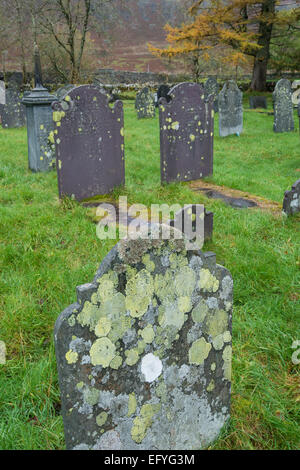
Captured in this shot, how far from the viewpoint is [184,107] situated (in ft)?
23.0

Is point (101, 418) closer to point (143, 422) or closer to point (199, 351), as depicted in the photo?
point (143, 422)

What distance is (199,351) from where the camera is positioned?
6.55ft

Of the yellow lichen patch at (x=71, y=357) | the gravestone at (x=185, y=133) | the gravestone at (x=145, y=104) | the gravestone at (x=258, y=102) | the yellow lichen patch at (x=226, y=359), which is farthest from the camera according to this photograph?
the gravestone at (x=258, y=102)

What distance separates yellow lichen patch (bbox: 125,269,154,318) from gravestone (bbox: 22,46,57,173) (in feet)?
22.4

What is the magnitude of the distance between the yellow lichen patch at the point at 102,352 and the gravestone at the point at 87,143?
4.47 m

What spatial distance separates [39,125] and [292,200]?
507 cm

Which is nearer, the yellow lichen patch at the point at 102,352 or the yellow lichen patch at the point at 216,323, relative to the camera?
the yellow lichen patch at the point at 102,352

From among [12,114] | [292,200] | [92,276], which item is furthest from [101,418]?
[12,114]

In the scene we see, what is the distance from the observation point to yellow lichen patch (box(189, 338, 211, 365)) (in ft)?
6.48

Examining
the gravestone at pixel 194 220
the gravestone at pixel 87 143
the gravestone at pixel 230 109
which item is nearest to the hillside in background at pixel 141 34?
the gravestone at pixel 230 109

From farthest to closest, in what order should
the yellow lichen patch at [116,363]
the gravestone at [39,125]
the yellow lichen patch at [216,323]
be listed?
1. the gravestone at [39,125]
2. the yellow lichen patch at [216,323]
3. the yellow lichen patch at [116,363]

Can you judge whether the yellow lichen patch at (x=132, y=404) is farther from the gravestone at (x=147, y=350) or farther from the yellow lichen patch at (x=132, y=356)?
the yellow lichen patch at (x=132, y=356)

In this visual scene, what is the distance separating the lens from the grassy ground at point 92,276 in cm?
220

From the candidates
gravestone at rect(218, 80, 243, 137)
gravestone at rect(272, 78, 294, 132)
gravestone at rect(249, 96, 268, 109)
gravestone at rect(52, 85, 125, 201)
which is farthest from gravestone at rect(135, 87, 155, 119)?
gravestone at rect(52, 85, 125, 201)
